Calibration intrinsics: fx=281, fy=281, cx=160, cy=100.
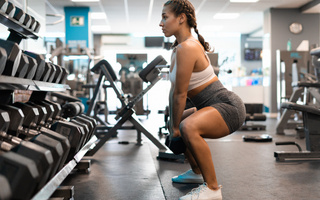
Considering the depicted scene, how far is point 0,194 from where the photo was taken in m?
0.72

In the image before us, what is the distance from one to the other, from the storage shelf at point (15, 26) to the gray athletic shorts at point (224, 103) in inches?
44.7

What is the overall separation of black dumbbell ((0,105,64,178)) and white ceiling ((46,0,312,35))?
6.23m

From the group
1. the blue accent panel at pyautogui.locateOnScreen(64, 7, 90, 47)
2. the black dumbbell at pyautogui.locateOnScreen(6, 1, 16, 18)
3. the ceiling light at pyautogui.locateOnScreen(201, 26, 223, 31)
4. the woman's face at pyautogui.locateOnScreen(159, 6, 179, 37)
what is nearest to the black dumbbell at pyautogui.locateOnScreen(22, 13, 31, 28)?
the black dumbbell at pyautogui.locateOnScreen(6, 1, 16, 18)

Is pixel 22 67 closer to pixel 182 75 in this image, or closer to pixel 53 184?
pixel 53 184

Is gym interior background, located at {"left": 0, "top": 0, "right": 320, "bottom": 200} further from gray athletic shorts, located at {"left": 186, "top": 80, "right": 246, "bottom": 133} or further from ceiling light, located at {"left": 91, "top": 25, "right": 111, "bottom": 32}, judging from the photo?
ceiling light, located at {"left": 91, "top": 25, "right": 111, "bottom": 32}

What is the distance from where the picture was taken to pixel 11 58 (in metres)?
1.16

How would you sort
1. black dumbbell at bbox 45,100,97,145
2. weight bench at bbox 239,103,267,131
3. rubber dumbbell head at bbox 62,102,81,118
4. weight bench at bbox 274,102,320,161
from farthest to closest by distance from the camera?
weight bench at bbox 239,103,267,131
weight bench at bbox 274,102,320,161
rubber dumbbell head at bbox 62,102,81,118
black dumbbell at bbox 45,100,97,145

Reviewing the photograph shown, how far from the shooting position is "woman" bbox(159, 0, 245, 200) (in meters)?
1.47

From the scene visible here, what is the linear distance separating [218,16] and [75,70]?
472 centimetres

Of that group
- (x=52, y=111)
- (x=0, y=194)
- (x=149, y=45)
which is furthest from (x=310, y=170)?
(x=149, y=45)

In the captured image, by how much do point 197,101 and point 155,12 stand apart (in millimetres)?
7034

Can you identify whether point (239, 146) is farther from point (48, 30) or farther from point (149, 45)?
point (48, 30)

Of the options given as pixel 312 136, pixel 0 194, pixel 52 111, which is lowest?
pixel 312 136

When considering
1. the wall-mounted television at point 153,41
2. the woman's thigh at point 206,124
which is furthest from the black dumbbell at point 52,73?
the wall-mounted television at point 153,41
